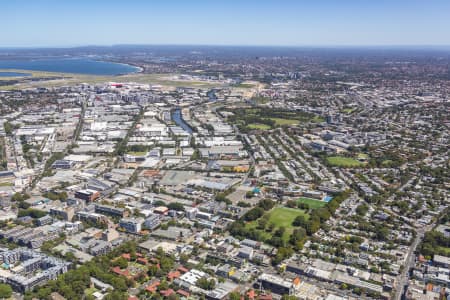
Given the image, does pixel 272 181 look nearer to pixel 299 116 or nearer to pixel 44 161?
pixel 44 161

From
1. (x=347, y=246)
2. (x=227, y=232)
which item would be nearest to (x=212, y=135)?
(x=227, y=232)

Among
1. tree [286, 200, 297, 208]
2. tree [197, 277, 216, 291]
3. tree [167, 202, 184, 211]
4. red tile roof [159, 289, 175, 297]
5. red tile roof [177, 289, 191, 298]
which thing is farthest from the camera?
tree [286, 200, 297, 208]

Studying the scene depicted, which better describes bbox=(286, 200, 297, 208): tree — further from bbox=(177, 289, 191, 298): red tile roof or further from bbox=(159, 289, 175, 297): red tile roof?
bbox=(159, 289, 175, 297): red tile roof

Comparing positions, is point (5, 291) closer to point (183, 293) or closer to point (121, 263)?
point (121, 263)

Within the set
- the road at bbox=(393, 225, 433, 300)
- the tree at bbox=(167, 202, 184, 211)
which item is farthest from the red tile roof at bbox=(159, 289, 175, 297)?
the road at bbox=(393, 225, 433, 300)

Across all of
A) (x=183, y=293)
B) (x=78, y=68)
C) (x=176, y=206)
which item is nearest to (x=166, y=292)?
(x=183, y=293)

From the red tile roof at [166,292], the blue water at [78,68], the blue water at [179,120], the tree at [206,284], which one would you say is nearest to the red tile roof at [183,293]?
the red tile roof at [166,292]
